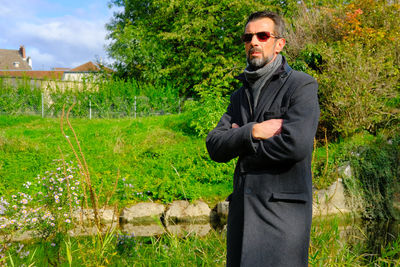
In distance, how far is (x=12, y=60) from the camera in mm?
55844

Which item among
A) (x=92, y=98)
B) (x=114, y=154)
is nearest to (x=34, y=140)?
(x=114, y=154)

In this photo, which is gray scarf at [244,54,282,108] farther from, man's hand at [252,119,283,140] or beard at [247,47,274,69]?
man's hand at [252,119,283,140]

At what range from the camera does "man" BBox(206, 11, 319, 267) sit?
179 centimetres

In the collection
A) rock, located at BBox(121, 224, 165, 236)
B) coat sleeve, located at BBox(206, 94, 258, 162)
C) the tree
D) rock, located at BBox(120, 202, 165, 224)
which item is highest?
the tree

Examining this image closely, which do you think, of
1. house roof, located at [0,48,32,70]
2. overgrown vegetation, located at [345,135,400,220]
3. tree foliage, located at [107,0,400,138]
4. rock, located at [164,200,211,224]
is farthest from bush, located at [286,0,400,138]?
house roof, located at [0,48,32,70]

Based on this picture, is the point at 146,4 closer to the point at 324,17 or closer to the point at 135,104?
the point at 135,104

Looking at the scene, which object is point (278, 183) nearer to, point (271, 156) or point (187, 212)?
point (271, 156)

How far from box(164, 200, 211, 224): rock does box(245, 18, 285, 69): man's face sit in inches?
240

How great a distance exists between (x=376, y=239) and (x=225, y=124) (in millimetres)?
5700

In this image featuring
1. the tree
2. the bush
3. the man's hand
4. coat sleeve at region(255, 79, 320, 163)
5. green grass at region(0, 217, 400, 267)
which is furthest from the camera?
the tree

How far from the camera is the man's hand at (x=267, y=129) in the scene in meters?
1.88

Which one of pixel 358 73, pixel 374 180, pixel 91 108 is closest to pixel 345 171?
pixel 374 180

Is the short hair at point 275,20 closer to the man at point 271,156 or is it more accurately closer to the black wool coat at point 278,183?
the man at point 271,156

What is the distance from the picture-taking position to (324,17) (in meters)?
13.4
